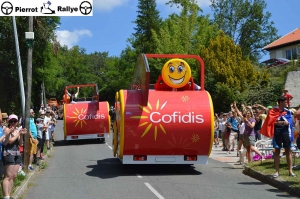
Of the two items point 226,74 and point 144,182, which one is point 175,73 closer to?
point 144,182

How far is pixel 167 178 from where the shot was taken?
42.1ft

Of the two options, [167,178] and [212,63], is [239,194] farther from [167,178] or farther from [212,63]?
[212,63]

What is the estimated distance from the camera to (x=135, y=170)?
14562mm

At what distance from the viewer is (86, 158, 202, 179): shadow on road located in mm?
13746

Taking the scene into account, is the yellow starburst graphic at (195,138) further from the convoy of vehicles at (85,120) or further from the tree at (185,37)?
the tree at (185,37)

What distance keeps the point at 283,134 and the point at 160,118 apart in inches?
130

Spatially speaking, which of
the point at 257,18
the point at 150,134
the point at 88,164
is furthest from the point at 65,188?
the point at 257,18

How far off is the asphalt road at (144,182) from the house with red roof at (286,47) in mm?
46677

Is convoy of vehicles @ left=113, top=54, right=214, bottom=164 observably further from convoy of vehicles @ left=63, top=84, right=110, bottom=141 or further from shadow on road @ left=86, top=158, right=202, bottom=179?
convoy of vehicles @ left=63, top=84, right=110, bottom=141

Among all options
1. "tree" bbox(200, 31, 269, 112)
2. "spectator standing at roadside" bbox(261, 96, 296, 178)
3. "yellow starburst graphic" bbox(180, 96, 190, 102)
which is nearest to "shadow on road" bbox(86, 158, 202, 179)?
"yellow starburst graphic" bbox(180, 96, 190, 102)

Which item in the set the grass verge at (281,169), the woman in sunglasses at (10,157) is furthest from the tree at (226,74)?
the woman in sunglasses at (10,157)

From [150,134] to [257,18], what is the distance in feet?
193

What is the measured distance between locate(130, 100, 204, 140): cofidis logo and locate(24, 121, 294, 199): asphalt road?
55.7 inches

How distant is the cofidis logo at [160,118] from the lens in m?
12.8
